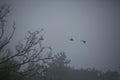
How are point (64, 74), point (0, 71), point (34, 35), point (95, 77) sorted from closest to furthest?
1. point (0, 71)
2. point (34, 35)
3. point (64, 74)
4. point (95, 77)

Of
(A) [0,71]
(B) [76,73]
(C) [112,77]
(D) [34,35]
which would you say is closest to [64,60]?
(B) [76,73]

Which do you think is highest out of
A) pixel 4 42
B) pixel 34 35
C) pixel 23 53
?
pixel 34 35

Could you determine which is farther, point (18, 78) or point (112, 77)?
point (112, 77)

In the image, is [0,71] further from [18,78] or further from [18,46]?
[18,46]

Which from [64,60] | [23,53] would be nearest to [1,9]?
[23,53]

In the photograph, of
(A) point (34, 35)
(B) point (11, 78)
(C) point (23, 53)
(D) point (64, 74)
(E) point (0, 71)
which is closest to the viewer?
(E) point (0, 71)

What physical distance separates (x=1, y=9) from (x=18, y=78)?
6.26 m

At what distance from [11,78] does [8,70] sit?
2.84 feet

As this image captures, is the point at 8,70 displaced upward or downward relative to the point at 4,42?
downward

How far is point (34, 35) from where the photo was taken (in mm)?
13969

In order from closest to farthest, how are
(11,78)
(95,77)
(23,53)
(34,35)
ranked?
(11,78), (23,53), (34,35), (95,77)

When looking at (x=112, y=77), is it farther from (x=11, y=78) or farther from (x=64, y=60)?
(x=11, y=78)

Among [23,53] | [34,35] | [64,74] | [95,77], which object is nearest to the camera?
[23,53]

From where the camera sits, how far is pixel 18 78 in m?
12.2
